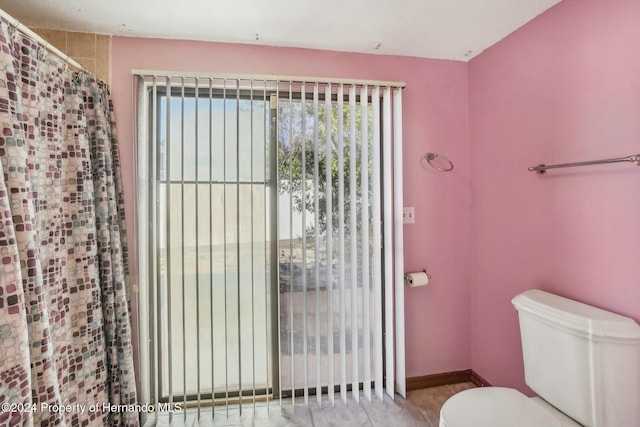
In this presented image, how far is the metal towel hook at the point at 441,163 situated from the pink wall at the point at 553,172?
6.5 inches

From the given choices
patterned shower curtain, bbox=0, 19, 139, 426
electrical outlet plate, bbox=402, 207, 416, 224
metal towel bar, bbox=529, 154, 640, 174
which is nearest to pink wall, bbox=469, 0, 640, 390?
metal towel bar, bbox=529, 154, 640, 174

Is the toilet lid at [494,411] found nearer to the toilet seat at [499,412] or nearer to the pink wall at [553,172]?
the toilet seat at [499,412]

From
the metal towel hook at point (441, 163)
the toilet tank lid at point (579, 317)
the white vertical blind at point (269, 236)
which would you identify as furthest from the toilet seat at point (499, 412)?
the metal towel hook at point (441, 163)

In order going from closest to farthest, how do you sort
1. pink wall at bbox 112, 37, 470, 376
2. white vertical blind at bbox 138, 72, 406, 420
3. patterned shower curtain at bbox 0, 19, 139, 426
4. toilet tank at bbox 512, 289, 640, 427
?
1. patterned shower curtain at bbox 0, 19, 139, 426
2. toilet tank at bbox 512, 289, 640, 427
3. white vertical blind at bbox 138, 72, 406, 420
4. pink wall at bbox 112, 37, 470, 376

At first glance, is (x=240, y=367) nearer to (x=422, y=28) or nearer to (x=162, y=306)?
(x=162, y=306)

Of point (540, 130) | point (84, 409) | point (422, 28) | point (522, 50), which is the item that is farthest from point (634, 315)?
point (84, 409)

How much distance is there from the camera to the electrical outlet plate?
6.68 feet

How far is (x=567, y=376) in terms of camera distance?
1255 mm

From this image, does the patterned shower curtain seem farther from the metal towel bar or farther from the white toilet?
the metal towel bar

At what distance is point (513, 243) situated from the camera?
1.76 m

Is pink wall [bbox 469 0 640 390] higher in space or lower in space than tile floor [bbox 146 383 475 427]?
higher

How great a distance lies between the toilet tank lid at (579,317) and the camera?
3.71ft

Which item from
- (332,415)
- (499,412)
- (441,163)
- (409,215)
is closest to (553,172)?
(441,163)

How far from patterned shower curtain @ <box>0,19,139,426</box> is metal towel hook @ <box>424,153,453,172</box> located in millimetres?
1926
